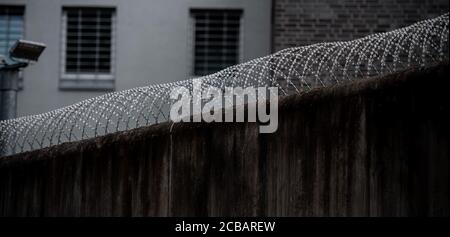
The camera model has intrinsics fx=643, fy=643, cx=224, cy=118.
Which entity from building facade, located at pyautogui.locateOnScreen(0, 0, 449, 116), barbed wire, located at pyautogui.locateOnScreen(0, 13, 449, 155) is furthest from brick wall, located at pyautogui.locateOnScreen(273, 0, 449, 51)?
barbed wire, located at pyautogui.locateOnScreen(0, 13, 449, 155)

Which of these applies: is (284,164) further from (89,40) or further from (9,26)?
(9,26)

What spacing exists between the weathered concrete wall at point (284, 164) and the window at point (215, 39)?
4.72 meters

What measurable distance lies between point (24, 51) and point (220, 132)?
2951 mm

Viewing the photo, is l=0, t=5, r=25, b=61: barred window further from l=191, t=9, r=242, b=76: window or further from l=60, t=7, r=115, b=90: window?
l=191, t=9, r=242, b=76: window

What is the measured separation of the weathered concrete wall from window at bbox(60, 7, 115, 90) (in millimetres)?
4276

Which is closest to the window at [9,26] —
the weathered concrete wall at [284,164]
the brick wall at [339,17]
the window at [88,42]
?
the window at [88,42]

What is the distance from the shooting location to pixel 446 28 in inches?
186

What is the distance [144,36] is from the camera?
11031 mm

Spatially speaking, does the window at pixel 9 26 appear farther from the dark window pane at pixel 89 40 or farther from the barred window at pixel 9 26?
the dark window pane at pixel 89 40

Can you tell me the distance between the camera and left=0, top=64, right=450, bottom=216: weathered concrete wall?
4.81 meters

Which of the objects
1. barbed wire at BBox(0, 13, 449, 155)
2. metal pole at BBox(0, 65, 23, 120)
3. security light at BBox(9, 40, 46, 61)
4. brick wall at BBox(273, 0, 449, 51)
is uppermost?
brick wall at BBox(273, 0, 449, 51)

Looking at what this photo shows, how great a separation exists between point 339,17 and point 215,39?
2383mm

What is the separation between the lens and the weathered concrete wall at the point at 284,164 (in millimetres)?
4812

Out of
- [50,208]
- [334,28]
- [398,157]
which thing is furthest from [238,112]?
[334,28]
